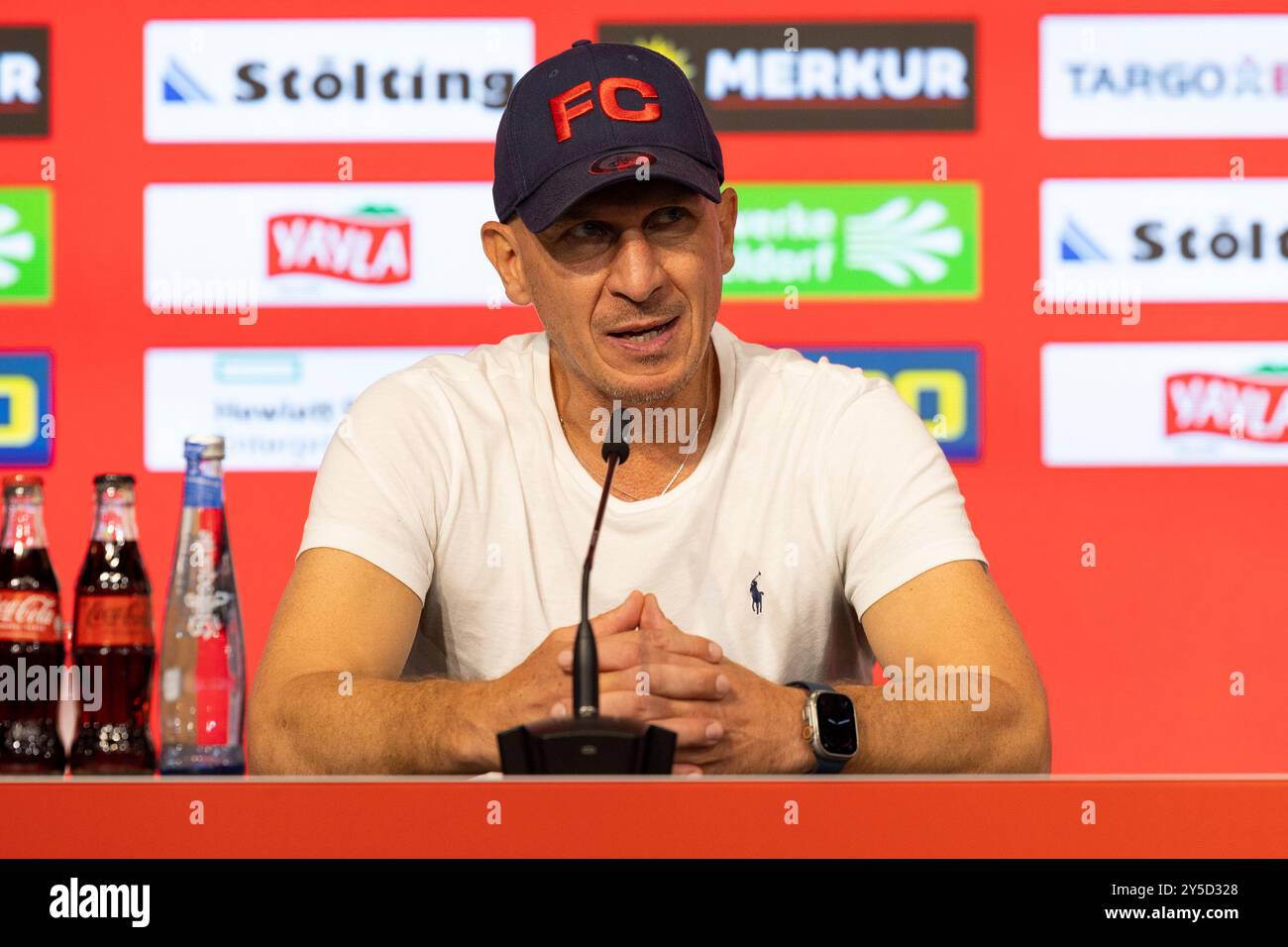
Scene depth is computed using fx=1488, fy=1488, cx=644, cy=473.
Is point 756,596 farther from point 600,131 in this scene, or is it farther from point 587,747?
point 587,747

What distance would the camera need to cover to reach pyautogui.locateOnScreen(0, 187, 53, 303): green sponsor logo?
2.74 meters

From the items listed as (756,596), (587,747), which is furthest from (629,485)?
(587,747)

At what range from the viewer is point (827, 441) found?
59.9 inches

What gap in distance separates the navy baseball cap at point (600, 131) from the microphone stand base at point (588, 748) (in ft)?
2.22

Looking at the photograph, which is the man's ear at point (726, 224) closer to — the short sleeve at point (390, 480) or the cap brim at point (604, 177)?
the cap brim at point (604, 177)

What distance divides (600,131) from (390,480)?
388mm

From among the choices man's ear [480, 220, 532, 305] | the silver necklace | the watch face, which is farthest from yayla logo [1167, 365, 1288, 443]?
the watch face

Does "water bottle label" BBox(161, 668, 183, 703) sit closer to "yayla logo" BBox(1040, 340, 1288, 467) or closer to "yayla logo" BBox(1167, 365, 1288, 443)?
"yayla logo" BBox(1040, 340, 1288, 467)

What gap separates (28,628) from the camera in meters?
1.11
